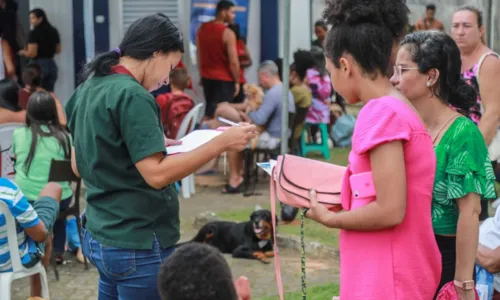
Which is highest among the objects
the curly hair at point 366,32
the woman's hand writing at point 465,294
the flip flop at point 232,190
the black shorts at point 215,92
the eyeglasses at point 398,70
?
the curly hair at point 366,32

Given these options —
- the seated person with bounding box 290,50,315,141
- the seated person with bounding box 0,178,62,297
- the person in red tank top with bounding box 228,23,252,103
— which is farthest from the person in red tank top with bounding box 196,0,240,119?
the seated person with bounding box 0,178,62,297

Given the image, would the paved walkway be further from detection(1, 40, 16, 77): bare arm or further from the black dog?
detection(1, 40, 16, 77): bare arm

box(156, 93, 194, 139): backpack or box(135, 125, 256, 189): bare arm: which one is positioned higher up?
box(135, 125, 256, 189): bare arm

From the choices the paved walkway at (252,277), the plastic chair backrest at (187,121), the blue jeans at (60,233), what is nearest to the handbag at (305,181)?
the paved walkway at (252,277)

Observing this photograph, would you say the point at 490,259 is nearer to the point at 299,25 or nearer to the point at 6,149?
the point at 6,149

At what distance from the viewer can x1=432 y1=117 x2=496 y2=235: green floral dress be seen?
316cm

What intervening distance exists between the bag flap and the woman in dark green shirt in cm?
27

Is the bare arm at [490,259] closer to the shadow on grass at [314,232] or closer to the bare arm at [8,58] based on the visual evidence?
the shadow on grass at [314,232]

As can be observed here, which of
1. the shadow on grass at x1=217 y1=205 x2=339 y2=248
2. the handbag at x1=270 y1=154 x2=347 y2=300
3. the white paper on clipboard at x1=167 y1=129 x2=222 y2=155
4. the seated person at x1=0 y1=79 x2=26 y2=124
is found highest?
the white paper on clipboard at x1=167 y1=129 x2=222 y2=155

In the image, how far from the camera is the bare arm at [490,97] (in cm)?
474

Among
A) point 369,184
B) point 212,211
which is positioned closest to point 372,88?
point 369,184

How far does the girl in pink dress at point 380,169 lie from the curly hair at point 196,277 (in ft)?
1.66

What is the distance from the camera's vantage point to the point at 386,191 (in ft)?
8.62

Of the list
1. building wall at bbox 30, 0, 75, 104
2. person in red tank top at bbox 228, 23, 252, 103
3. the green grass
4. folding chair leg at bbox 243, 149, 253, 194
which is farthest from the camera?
building wall at bbox 30, 0, 75, 104
